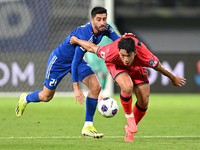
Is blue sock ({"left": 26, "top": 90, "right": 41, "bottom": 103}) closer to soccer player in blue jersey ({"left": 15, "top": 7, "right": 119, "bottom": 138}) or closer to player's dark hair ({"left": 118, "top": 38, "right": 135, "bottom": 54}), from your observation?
soccer player in blue jersey ({"left": 15, "top": 7, "right": 119, "bottom": 138})

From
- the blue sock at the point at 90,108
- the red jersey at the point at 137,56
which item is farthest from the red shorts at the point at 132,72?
the blue sock at the point at 90,108

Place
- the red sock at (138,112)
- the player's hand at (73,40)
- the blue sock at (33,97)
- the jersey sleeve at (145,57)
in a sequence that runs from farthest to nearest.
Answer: the blue sock at (33,97)
the red sock at (138,112)
the player's hand at (73,40)
the jersey sleeve at (145,57)

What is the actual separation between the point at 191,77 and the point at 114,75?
793cm

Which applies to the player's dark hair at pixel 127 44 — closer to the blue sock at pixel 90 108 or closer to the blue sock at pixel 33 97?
the blue sock at pixel 90 108

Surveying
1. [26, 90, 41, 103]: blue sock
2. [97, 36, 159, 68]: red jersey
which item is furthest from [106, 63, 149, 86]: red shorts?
[26, 90, 41, 103]: blue sock

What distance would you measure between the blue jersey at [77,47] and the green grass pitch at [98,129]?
2.81 feet

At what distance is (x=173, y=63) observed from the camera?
1212cm

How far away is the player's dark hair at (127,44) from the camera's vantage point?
4203 millimetres

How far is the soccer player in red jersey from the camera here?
169 inches

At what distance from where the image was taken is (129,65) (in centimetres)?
466

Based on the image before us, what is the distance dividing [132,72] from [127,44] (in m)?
0.71

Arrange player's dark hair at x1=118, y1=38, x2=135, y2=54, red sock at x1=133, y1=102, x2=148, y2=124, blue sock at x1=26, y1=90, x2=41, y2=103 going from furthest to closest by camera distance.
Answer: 1. blue sock at x1=26, y1=90, x2=41, y2=103
2. red sock at x1=133, y1=102, x2=148, y2=124
3. player's dark hair at x1=118, y1=38, x2=135, y2=54

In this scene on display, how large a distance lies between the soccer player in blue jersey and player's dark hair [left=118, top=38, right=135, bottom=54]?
0.63 metres

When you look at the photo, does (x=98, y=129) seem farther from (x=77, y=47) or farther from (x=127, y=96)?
(x=77, y=47)
